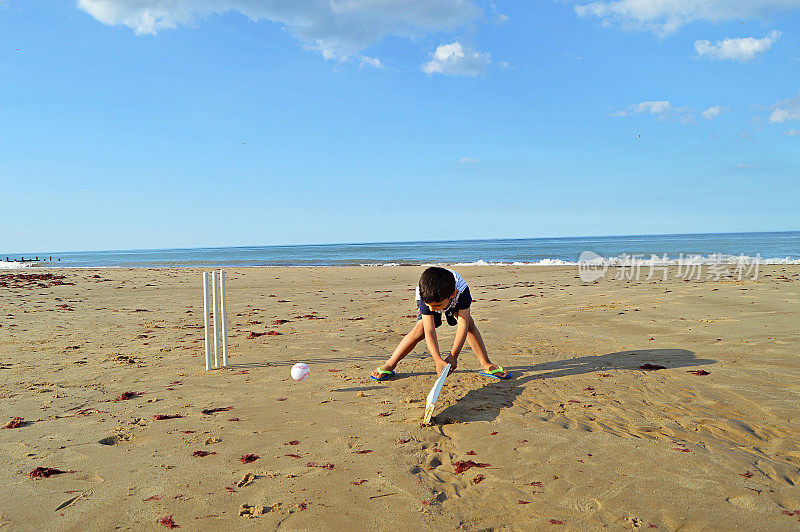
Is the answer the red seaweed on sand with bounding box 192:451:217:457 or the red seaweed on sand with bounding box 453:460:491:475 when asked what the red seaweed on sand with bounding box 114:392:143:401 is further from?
the red seaweed on sand with bounding box 453:460:491:475

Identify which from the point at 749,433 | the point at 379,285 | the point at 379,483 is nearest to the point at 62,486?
the point at 379,483

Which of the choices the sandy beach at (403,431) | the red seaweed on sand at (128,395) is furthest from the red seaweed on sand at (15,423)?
the red seaweed on sand at (128,395)

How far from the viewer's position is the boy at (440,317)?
17.6 ft

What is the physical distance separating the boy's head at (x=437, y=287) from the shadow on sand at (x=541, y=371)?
1044 mm

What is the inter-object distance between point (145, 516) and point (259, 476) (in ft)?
2.48

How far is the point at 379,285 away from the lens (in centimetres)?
2017

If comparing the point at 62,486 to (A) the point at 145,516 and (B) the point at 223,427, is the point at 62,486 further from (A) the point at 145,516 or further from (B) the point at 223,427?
(B) the point at 223,427

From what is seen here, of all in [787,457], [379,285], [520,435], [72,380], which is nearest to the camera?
[787,457]

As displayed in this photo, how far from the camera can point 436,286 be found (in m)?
5.32

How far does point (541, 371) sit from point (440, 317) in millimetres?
1724

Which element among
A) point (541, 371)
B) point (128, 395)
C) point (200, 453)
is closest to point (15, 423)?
point (128, 395)

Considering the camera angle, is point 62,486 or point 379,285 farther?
point 379,285

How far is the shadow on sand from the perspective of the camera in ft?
16.5

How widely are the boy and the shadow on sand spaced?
36cm
